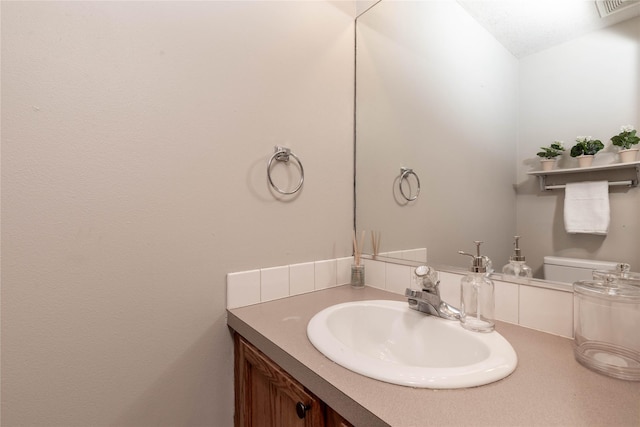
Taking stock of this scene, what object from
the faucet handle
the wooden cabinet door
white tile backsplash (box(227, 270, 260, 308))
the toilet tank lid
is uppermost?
the toilet tank lid

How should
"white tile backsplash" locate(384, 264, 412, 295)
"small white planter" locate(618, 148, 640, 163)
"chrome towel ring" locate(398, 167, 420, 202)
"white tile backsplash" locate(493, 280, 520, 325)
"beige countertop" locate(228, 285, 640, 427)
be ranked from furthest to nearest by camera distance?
1. "chrome towel ring" locate(398, 167, 420, 202)
2. "white tile backsplash" locate(384, 264, 412, 295)
3. "white tile backsplash" locate(493, 280, 520, 325)
4. "small white planter" locate(618, 148, 640, 163)
5. "beige countertop" locate(228, 285, 640, 427)

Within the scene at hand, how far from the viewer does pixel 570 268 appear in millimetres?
747

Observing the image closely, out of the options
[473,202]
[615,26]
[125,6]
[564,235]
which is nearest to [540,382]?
[564,235]

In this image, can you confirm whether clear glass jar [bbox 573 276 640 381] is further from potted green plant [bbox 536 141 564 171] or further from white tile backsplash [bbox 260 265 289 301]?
white tile backsplash [bbox 260 265 289 301]

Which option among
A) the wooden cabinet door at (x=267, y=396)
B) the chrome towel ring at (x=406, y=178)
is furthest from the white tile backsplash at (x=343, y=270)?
the wooden cabinet door at (x=267, y=396)

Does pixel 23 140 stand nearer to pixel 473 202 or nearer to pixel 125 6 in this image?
pixel 125 6

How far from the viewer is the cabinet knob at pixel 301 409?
61cm

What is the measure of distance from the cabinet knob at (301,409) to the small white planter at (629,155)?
2.93ft

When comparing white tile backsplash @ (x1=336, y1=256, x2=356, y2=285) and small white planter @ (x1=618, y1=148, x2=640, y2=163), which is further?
white tile backsplash @ (x1=336, y1=256, x2=356, y2=285)

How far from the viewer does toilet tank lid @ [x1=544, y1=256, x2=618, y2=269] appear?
2.31 feet

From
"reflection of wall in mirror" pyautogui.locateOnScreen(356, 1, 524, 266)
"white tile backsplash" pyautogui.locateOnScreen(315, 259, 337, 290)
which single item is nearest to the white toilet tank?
"reflection of wall in mirror" pyautogui.locateOnScreen(356, 1, 524, 266)

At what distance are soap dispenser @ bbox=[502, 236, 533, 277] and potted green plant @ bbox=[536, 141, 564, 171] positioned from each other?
0.71 ft

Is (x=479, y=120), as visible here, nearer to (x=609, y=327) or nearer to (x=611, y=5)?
(x=611, y=5)

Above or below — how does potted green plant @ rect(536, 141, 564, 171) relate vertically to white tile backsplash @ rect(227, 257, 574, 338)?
above
